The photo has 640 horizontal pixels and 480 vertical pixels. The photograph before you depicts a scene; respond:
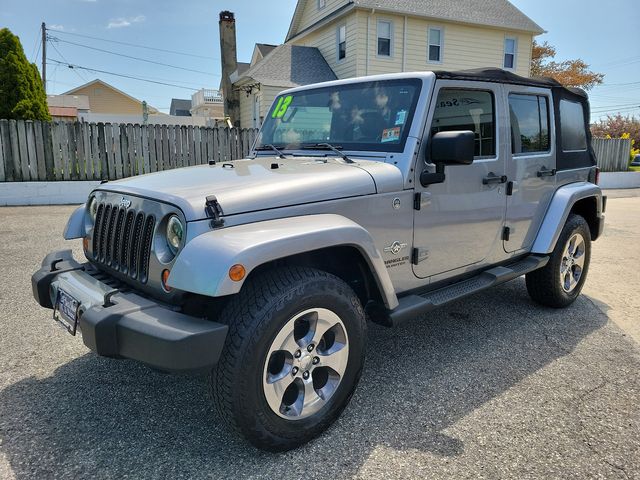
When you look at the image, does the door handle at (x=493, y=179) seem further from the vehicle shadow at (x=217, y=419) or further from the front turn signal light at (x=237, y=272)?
the front turn signal light at (x=237, y=272)

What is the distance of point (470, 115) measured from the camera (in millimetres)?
3441

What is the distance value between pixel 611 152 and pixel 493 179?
17.7 meters

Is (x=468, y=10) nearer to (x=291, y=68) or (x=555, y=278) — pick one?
(x=291, y=68)

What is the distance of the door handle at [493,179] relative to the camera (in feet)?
11.5

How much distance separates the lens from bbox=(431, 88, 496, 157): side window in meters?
3.20

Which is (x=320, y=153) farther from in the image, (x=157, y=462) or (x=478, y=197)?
(x=157, y=462)

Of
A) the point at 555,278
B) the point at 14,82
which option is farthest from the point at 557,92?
the point at 14,82

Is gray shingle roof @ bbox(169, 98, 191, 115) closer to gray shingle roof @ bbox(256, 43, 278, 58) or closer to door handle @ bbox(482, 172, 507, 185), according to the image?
gray shingle roof @ bbox(256, 43, 278, 58)

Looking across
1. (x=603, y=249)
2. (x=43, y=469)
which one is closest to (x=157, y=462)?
(x=43, y=469)

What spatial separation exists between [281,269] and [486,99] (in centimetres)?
216

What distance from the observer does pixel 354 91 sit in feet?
11.4

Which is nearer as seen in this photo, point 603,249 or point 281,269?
point 281,269

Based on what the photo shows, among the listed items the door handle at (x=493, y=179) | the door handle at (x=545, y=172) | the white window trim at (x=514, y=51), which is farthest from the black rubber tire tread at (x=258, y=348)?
the white window trim at (x=514, y=51)

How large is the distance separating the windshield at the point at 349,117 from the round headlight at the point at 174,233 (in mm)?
1395
